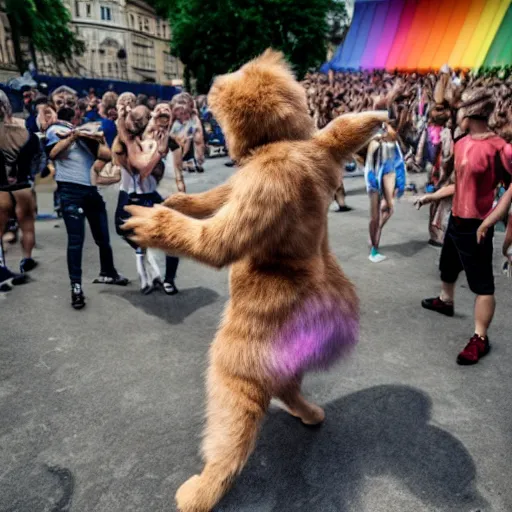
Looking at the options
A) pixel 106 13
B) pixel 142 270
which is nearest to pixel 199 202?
pixel 142 270

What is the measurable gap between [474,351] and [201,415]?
200 centimetres

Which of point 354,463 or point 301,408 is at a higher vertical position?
point 301,408

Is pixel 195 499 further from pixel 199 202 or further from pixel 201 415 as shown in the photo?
pixel 199 202

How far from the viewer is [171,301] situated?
418 cm

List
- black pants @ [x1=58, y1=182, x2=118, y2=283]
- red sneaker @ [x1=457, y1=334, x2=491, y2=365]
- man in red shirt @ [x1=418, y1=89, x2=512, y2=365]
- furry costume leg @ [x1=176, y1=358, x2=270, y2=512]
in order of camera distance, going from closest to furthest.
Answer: furry costume leg @ [x1=176, y1=358, x2=270, y2=512], man in red shirt @ [x1=418, y1=89, x2=512, y2=365], red sneaker @ [x1=457, y1=334, x2=491, y2=365], black pants @ [x1=58, y1=182, x2=118, y2=283]

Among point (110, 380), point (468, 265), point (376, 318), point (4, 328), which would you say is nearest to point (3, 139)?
point (4, 328)

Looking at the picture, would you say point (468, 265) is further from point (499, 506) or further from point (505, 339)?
point (499, 506)

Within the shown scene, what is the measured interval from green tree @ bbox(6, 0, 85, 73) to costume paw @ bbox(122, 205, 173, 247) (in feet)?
64.4

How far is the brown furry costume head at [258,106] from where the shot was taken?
1.59 meters

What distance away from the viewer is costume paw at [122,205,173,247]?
5.16ft

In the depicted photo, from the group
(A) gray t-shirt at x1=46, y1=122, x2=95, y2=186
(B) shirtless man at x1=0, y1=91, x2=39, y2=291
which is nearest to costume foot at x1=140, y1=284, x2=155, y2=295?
(A) gray t-shirt at x1=46, y1=122, x2=95, y2=186

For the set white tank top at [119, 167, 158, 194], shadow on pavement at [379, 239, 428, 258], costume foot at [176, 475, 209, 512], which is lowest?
shadow on pavement at [379, 239, 428, 258]

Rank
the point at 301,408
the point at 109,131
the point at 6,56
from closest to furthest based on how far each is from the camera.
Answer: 1. the point at 301,408
2. the point at 109,131
3. the point at 6,56

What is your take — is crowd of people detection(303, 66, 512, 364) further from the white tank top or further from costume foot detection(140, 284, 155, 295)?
costume foot detection(140, 284, 155, 295)
